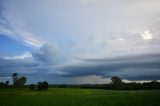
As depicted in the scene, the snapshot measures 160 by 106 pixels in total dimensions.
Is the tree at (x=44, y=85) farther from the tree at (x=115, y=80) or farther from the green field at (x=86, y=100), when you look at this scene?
the tree at (x=115, y=80)

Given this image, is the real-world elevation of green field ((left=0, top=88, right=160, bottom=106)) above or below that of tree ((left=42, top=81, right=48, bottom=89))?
below

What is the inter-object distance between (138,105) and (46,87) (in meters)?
109

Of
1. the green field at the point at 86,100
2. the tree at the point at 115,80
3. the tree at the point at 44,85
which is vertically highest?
the tree at the point at 115,80

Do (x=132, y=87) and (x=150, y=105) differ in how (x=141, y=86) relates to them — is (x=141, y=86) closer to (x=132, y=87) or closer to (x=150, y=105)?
(x=132, y=87)

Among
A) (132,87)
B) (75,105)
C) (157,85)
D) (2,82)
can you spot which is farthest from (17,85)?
(75,105)

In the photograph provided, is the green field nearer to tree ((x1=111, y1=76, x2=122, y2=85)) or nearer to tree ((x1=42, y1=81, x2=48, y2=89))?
tree ((x1=42, y1=81, x2=48, y2=89))

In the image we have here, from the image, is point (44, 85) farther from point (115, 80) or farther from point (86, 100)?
point (86, 100)

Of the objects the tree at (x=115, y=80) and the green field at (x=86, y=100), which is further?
the tree at (x=115, y=80)

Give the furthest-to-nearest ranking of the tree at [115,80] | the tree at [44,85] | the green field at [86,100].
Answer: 1. the tree at [115,80]
2. the tree at [44,85]
3. the green field at [86,100]

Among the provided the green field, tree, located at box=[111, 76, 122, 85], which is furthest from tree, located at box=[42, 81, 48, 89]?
tree, located at box=[111, 76, 122, 85]

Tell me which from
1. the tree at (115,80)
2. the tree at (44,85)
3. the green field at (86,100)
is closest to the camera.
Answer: the green field at (86,100)

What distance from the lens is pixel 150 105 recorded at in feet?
136

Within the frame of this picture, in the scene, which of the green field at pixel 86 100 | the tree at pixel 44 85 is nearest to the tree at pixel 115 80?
the tree at pixel 44 85

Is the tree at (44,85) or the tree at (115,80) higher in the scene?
the tree at (115,80)
